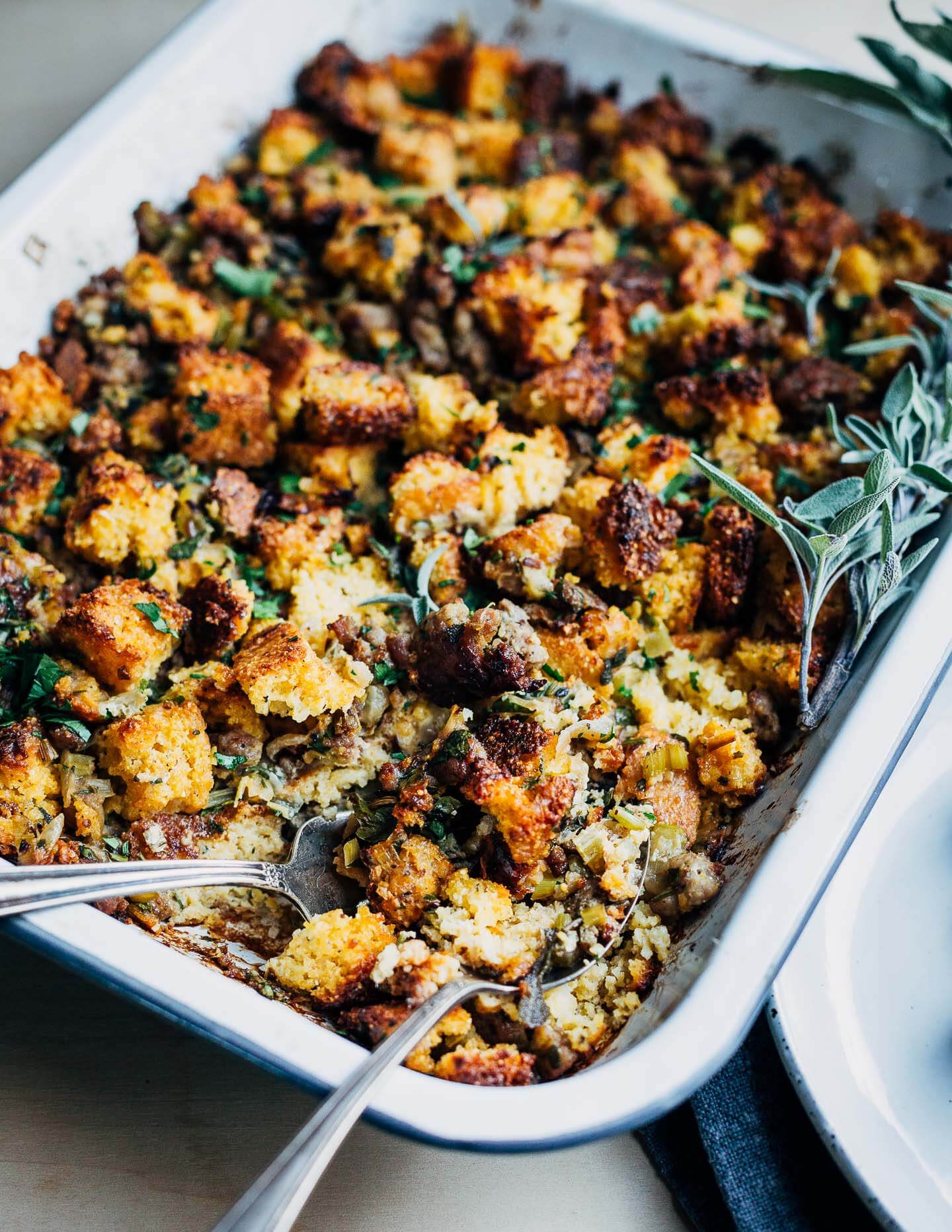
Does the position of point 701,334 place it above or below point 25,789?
below

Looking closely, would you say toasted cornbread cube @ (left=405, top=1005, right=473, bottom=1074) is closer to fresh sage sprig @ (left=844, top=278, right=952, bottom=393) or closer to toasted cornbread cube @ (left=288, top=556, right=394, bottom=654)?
toasted cornbread cube @ (left=288, top=556, right=394, bottom=654)

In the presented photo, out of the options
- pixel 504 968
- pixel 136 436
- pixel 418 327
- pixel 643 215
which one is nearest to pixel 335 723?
pixel 504 968

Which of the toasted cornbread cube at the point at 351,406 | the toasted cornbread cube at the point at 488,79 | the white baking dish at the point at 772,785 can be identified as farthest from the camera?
the toasted cornbread cube at the point at 488,79

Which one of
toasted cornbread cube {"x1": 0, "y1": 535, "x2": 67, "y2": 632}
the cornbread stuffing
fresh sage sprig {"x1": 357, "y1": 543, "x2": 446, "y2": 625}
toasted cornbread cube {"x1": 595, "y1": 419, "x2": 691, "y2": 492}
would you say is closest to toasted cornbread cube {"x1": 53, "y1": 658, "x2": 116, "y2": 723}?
the cornbread stuffing

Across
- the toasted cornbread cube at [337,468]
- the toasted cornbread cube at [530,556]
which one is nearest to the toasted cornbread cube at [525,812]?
the toasted cornbread cube at [530,556]

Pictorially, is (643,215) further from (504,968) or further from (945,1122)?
(945,1122)

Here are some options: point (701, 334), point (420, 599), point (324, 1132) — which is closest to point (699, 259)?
point (701, 334)

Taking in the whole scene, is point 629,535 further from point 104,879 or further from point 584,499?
point 104,879

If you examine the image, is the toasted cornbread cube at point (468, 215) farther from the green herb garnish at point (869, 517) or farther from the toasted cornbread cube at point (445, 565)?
the green herb garnish at point (869, 517)
